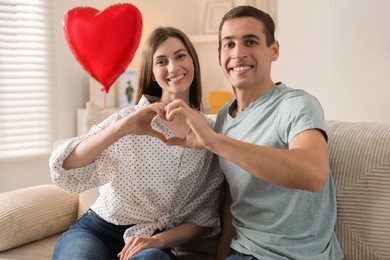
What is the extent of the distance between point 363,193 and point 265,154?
1.54ft

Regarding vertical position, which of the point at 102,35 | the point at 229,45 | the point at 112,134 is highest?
the point at 229,45

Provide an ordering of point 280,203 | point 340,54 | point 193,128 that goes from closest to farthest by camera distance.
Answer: point 193,128 → point 280,203 → point 340,54

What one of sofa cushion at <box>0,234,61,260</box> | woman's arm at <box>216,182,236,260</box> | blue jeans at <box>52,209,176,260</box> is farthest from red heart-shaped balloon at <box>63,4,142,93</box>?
woman's arm at <box>216,182,236,260</box>

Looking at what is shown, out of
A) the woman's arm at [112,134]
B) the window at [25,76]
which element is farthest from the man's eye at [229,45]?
the window at [25,76]

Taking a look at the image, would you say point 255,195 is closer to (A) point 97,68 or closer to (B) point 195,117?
(B) point 195,117

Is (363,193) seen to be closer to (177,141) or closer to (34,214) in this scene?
(177,141)

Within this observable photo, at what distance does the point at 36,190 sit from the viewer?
2.08 m

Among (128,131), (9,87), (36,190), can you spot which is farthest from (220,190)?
(9,87)

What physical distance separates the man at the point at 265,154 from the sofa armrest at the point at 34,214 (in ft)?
2.07

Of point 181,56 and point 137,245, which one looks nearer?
point 137,245

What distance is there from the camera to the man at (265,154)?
1272mm

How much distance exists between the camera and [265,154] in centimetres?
127

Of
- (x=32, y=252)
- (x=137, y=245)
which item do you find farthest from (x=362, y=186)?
(x=32, y=252)

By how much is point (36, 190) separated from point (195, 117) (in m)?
0.96
